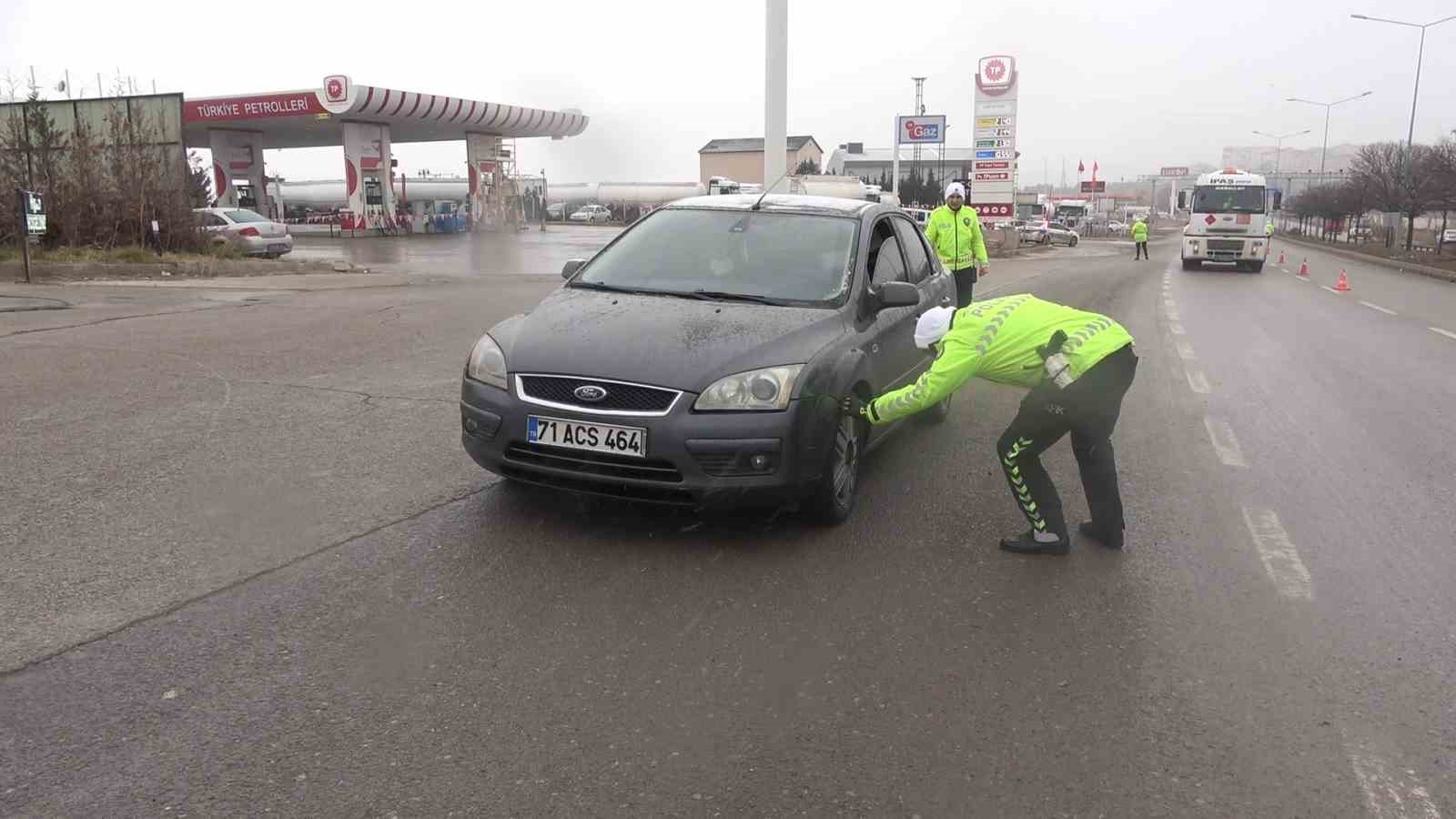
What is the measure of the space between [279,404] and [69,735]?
488 cm

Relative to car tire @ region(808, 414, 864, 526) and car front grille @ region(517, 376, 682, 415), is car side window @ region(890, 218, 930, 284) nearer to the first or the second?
car tire @ region(808, 414, 864, 526)

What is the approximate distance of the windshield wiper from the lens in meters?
5.34

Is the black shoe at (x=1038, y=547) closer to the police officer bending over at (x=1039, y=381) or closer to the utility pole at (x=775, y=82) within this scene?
the police officer bending over at (x=1039, y=381)

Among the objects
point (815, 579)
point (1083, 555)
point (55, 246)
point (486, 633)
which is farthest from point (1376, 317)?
point (55, 246)

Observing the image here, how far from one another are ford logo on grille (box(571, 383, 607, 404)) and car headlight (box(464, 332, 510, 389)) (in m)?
0.38

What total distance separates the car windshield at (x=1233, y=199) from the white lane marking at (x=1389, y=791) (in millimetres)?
29442

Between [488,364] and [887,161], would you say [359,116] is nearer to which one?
[488,364]

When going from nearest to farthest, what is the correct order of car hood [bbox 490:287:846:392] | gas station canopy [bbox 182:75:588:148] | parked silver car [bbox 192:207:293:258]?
car hood [bbox 490:287:846:392], parked silver car [bbox 192:207:293:258], gas station canopy [bbox 182:75:588:148]

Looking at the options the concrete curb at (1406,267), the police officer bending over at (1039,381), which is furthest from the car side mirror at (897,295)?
the concrete curb at (1406,267)

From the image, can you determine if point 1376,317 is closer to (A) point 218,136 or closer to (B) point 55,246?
(B) point 55,246

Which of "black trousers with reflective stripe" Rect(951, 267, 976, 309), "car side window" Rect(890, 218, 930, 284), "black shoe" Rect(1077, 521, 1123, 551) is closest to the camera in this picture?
"black shoe" Rect(1077, 521, 1123, 551)

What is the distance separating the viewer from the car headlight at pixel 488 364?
4.79m

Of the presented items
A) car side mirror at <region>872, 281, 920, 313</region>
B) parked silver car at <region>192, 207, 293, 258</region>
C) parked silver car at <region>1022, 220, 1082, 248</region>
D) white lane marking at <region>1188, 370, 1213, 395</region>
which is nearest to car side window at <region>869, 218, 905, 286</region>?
car side mirror at <region>872, 281, 920, 313</region>

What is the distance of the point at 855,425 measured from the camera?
205 inches
